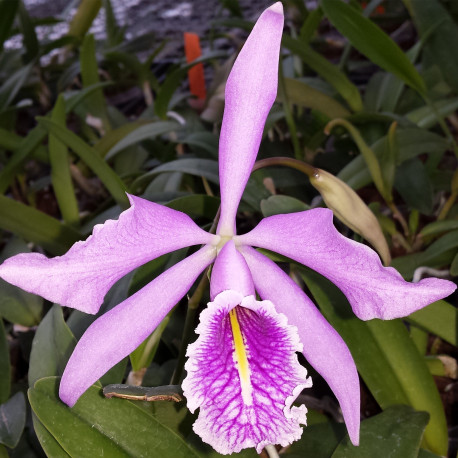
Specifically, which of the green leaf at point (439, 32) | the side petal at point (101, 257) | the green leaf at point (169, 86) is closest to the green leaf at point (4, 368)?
the side petal at point (101, 257)

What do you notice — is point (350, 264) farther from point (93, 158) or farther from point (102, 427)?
point (93, 158)

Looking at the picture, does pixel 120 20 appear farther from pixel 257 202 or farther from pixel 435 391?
pixel 435 391

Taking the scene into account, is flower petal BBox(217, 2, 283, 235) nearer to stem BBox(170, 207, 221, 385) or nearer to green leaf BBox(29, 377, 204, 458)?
stem BBox(170, 207, 221, 385)

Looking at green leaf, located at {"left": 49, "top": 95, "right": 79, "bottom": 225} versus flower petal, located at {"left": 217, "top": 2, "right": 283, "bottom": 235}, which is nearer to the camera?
flower petal, located at {"left": 217, "top": 2, "right": 283, "bottom": 235}

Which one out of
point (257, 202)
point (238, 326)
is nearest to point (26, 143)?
point (257, 202)

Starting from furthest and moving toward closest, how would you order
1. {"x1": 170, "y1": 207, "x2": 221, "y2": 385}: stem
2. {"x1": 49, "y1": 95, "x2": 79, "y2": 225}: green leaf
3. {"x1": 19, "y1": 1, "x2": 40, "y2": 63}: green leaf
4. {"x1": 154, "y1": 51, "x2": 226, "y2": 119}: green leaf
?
{"x1": 19, "y1": 1, "x2": 40, "y2": 63}: green leaf
{"x1": 154, "y1": 51, "x2": 226, "y2": 119}: green leaf
{"x1": 49, "y1": 95, "x2": 79, "y2": 225}: green leaf
{"x1": 170, "y1": 207, "x2": 221, "y2": 385}: stem

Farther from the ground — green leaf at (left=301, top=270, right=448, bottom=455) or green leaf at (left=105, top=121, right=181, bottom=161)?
green leaf at (left=105, top=121, right=181, bottom=161)

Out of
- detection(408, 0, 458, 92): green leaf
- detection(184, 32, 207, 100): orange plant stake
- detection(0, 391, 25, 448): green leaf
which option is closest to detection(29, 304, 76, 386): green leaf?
detection(0, 391, 25, 448): green leaf
